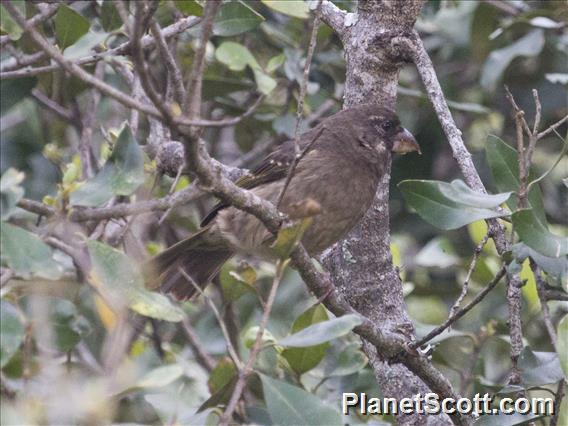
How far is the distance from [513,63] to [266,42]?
1354mm

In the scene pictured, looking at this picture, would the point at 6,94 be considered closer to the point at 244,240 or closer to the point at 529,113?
the point at 244,240

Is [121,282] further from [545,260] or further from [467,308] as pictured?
[545,260]

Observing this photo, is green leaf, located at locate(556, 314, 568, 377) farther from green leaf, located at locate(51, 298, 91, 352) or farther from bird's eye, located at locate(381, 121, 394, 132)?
bird's eye, located at locate(381, 121, 394, 132)

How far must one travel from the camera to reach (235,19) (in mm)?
4082

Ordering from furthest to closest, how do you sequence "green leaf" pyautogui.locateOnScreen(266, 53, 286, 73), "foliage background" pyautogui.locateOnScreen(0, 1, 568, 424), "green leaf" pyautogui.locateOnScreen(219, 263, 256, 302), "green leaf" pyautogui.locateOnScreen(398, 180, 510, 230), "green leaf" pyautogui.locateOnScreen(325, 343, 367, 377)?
"green leaf" pyautogui.locateOnScreen(266, 53, 286, 73)
"green leaf" pyautogui.locateOnScreen(219, 263, 256, 302)
"green leaf" pyautogui.locateOnScreen(325, 343, 367, 377)
"foliage background" pyautogui.locateOnScreen(0, 1, 568, 424)
"green leaf" pyautogui.locateOnScreen(398, 180, 510, 230)

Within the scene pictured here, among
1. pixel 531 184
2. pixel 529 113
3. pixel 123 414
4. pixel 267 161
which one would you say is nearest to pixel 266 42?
pixel 267 161

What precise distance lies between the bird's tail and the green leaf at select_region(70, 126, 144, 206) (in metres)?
1.25

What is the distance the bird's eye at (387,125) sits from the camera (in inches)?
175

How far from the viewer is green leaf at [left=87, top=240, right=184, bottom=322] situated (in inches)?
106

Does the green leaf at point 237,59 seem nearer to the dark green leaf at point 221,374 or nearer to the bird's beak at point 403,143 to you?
the bird's beak at point 403,143

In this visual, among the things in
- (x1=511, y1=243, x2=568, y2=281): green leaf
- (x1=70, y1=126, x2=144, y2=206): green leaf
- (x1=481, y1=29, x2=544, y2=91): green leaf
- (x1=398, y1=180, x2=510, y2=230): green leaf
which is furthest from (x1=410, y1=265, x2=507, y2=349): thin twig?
(x1=481, y1=29, x2=544, y2=91): green leaf

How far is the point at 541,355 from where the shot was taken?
3.31 m

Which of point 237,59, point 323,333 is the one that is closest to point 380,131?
point 237,59

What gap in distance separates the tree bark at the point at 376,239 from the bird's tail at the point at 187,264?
712mm
